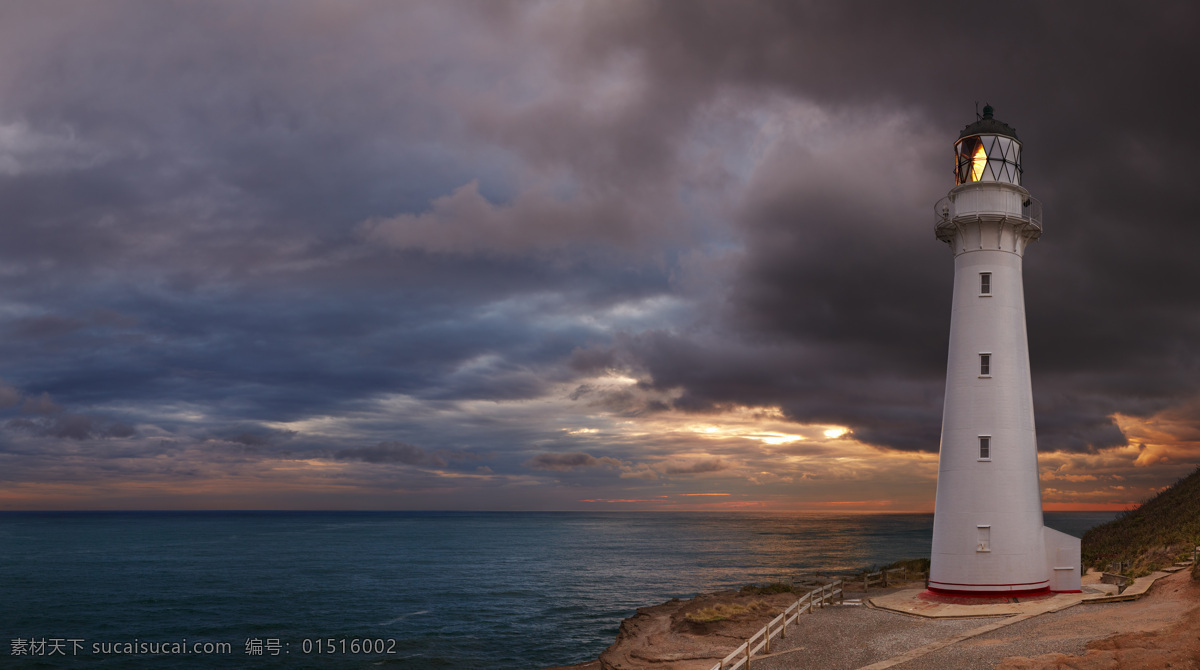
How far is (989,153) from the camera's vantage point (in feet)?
88.4

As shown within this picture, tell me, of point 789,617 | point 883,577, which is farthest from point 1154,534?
point 789,617

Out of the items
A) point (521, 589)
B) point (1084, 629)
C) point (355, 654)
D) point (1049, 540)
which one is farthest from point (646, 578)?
point (1084, 629)

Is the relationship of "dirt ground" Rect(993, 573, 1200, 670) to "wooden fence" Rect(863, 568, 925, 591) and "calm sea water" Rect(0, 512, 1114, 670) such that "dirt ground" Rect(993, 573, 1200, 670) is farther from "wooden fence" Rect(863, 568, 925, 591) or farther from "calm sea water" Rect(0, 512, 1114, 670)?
"calm sea water" Rect(0, 512, 1114, 670)

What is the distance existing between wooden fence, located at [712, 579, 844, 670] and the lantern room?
17.6 m

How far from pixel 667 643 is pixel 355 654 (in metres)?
16.3

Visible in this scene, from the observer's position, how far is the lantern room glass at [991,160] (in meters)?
26.8

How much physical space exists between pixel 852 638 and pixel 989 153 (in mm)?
18814

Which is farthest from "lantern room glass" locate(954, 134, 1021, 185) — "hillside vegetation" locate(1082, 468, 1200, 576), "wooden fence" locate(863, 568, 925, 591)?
"wooden fence" locate(863, 568, 925, 591)

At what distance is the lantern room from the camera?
2684 centimetres

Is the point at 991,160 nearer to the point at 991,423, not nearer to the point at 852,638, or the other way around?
the point at 991,423

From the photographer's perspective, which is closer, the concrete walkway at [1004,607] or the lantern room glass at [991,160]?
the concrete walkway at [1004,607]

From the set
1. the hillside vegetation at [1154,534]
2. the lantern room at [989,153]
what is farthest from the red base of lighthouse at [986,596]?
the lantern room at [989,153]

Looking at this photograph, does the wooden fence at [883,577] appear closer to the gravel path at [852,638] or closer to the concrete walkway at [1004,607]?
the concrete walkway at [1004,607]

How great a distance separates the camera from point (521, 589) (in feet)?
197
